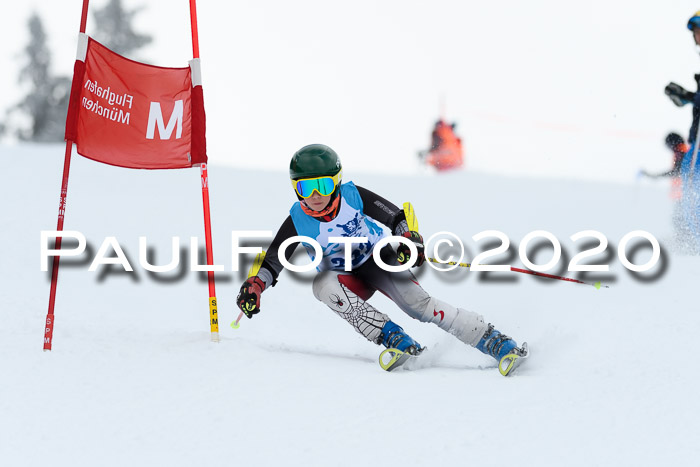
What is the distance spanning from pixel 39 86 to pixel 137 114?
25149mm

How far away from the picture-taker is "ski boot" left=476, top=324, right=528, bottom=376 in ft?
12.7

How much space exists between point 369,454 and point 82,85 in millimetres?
2918

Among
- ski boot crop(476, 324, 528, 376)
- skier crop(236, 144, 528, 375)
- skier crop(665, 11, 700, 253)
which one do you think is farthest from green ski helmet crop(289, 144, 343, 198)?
skier crop(665, 11, 700, 253)

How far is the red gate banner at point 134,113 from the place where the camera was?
4.38 meters

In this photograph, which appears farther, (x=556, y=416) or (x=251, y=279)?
(x=251, y=279)

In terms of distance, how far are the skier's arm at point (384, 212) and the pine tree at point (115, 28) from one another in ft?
85.5

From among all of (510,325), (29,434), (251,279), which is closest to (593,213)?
(510,325)

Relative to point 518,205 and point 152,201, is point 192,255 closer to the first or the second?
point 152,201

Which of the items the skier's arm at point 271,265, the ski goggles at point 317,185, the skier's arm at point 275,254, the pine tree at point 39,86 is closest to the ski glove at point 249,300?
the skier's arm at point 271,265

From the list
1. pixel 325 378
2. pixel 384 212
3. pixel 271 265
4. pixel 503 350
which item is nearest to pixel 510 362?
pixel 503 350

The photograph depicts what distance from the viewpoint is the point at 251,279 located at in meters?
4.33

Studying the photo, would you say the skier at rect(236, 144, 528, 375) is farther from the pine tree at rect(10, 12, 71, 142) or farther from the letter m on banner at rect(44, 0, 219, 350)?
the pine tree at rect(10, 12, 71, 142)

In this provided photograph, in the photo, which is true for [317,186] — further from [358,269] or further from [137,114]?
[137,114]

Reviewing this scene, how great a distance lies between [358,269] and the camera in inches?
176
